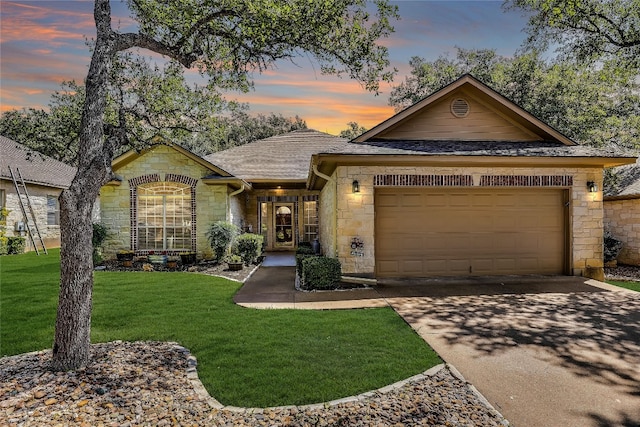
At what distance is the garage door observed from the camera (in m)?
9.59

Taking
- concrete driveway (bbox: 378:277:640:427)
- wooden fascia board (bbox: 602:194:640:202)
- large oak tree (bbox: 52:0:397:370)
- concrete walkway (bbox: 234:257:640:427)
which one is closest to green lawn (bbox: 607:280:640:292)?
concrete walkway (bbox: 234:257:640:427)

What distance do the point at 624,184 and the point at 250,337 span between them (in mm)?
14684

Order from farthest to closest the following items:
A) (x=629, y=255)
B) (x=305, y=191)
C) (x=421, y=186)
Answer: (x=305, y=191), (x=629, y=255), (x=421, y=186)

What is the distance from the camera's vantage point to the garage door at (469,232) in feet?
31.4

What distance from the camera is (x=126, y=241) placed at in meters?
13.1

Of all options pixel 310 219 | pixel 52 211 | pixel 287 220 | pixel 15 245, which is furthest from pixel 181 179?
pixel 52 211

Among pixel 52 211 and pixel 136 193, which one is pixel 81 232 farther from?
pixel 52 211

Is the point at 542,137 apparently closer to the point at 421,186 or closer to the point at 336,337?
the point at 421,186

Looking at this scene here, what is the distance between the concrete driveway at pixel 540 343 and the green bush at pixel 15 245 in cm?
1612

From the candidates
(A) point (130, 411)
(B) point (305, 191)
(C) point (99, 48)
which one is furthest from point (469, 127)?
(A) point (130, 411)

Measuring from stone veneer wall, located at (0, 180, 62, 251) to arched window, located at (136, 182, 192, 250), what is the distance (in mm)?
5629

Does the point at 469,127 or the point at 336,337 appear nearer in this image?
the point at 336,337

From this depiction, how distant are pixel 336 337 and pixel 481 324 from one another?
8.26 ft

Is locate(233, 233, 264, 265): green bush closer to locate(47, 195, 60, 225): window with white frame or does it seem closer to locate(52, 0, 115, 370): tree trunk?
locate(52, 0, 115, 370): tree trunk
